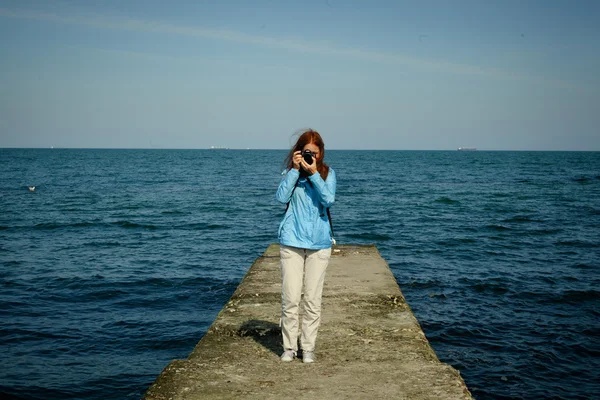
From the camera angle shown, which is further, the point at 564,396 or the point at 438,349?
the point at 438,349

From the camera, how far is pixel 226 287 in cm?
1112

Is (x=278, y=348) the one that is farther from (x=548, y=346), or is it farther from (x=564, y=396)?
(x=548, y=346)

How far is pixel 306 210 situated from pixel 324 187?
30 centimetres

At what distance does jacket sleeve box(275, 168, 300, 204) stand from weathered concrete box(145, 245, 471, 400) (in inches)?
61.0

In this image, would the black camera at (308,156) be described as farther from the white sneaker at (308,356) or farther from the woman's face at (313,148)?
the white sneaker at (308,356)

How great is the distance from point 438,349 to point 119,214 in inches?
739

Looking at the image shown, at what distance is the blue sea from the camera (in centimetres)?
706

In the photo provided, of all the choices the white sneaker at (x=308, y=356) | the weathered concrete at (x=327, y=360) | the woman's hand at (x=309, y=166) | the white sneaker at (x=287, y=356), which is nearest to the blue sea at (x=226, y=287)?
the weathered concrete at (x=327, y=360)

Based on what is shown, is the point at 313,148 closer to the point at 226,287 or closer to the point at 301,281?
the point at 301,281

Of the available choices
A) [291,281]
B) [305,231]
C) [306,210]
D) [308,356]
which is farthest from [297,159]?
[308,356]

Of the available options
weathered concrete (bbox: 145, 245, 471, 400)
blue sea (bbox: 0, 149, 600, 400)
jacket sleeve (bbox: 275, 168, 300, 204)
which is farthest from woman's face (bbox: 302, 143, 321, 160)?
blue sea (bbox: 0, 149, 600, 400)

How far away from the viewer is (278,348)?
4902 millimetres

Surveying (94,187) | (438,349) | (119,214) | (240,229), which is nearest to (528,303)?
(438,349)

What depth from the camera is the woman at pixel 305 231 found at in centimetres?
415
